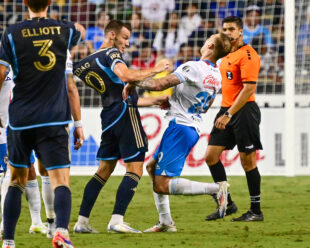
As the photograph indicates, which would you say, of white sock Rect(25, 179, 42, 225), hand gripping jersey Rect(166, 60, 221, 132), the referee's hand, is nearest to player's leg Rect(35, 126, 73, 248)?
the referee's hand

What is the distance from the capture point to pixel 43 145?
5324 millimetres

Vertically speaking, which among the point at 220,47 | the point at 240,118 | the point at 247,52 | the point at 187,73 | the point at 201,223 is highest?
the point at 220,47

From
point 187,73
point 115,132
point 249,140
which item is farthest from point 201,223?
point 187,73

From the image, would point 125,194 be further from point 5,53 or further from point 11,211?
point 5,53

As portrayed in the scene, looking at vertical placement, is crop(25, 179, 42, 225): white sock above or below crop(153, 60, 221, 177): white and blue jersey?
below

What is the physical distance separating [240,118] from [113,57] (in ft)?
6.34

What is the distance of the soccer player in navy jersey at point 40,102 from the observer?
204 inches

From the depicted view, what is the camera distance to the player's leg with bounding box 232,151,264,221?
7824 mm

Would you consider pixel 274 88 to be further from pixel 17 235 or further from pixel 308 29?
pixel 17 235

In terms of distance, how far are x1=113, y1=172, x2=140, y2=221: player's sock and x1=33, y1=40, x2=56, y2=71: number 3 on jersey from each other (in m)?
1.91

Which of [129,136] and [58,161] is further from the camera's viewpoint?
[129,136]

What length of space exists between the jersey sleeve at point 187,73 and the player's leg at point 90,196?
1.11 metres

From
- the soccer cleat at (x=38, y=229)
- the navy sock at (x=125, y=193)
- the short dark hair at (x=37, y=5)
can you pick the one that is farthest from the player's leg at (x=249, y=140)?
the short dark hair at (x=37, y=5)

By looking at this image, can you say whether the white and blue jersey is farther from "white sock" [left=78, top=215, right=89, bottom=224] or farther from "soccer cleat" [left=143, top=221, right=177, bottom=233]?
"white sock" [left=78, top=215, right=89, bottom=224]
